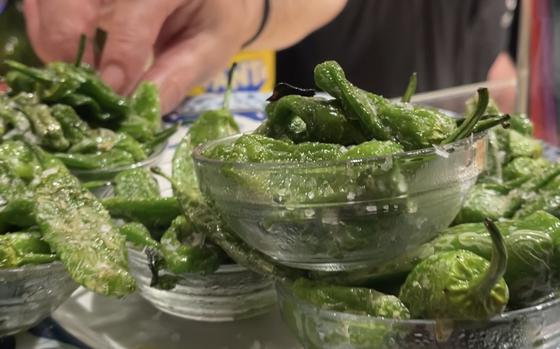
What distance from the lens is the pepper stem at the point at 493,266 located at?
1.29ft

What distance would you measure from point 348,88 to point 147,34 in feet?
2.79

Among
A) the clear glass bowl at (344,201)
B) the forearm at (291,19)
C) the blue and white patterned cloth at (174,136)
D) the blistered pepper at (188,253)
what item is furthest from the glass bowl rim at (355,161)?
the forearm at (291,19)

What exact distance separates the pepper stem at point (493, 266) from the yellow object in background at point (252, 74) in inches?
52.3

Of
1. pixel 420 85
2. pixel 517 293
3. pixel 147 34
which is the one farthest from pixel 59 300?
pixel 420 85

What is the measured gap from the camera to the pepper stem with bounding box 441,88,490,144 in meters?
0.48

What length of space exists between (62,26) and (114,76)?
0.49ft

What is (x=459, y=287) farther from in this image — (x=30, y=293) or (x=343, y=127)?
(x=30, y=293)

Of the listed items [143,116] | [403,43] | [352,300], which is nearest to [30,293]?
[352,300]

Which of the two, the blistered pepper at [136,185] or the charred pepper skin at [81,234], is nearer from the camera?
the charred pepper skin at [81,234]

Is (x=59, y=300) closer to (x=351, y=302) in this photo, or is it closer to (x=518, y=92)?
(x=351, y=302)

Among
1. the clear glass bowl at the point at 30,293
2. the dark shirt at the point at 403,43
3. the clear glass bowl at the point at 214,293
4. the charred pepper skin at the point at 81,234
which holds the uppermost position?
the charred pepper skin at the point at 81,234

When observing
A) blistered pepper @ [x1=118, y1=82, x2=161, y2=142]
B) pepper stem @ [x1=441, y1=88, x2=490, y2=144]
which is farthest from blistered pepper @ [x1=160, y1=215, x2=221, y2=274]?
blistered pepper @ [x1=118, y1=82, x2=161, y2=142]

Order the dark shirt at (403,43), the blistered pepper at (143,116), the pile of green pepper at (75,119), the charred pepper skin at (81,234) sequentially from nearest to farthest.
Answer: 1. the charred pepper skin at (81,234)
2. the pile of green pepper at (75,119)
3. the blistered pepper at (143,116)
4. the dark shirt at (403,43)

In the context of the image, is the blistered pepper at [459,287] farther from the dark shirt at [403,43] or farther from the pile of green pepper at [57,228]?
the dark shirt at [403,43]
